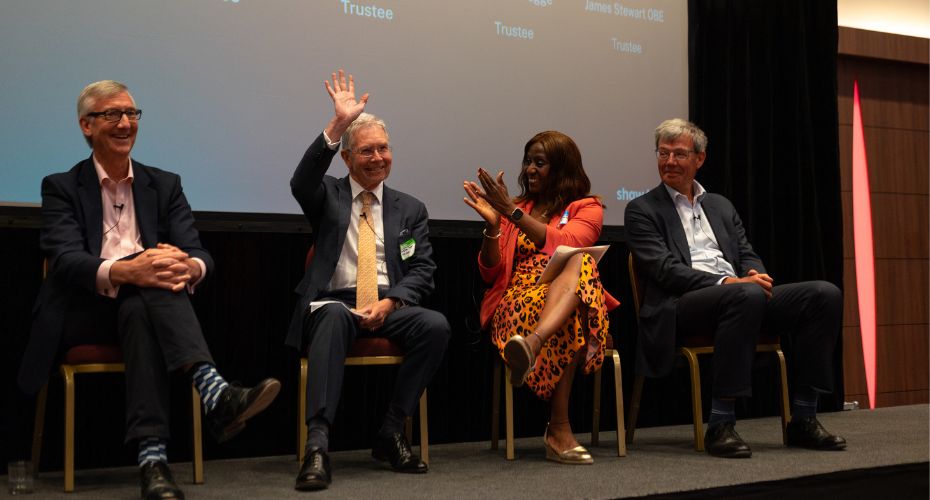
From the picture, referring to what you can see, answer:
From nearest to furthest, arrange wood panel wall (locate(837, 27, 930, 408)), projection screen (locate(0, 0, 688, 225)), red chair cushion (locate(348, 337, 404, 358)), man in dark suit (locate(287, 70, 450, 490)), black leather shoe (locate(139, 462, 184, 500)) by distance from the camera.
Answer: black leather shoe (locate(139, 462, 184, 500)) < man in dark suit (locate(287, 70, 450, 490)) < red chair cushion (locate(348, 337, 404, 358)) < projection screen (locate(0, 0, 688, 225)) < wood panel wall (locate(837, 27, 930, 408))

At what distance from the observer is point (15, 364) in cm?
310

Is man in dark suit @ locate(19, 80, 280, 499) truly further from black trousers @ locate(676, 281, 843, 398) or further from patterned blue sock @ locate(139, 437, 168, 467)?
black trousers @ locate(676, 281, 843, 398)

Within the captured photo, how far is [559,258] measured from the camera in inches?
123

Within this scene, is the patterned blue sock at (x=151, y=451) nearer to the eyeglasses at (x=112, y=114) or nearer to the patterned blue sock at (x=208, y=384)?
the patterned blue sock at (x=208, y=384)

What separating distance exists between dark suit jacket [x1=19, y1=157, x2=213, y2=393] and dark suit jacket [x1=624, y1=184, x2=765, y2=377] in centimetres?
159

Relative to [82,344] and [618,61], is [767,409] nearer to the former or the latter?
[618,61]

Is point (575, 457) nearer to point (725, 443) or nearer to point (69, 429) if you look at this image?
point (725, 443)

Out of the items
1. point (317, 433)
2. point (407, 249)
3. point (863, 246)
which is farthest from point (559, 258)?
point (863, 246)

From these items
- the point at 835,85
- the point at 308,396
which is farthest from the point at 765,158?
the point at 308,396

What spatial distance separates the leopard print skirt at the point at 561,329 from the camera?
10.3 feet

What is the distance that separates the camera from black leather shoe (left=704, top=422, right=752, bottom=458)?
10.4ft

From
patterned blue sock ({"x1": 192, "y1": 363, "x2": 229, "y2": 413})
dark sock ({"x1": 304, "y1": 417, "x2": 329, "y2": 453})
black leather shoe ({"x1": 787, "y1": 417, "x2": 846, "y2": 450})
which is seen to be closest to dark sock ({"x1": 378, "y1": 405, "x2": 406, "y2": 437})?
dark sock ({"x1": 304, "y1": 417, "x2": 329, "y2": 453})

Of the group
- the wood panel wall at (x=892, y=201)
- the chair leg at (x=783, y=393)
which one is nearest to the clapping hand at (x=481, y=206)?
the chair leg at (x=783, y=393)

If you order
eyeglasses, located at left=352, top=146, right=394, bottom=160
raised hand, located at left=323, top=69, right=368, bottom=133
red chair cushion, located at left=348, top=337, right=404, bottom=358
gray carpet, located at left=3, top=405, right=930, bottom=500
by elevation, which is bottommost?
gray carpet, located at left=3, top=405, right=930, bottom=500
